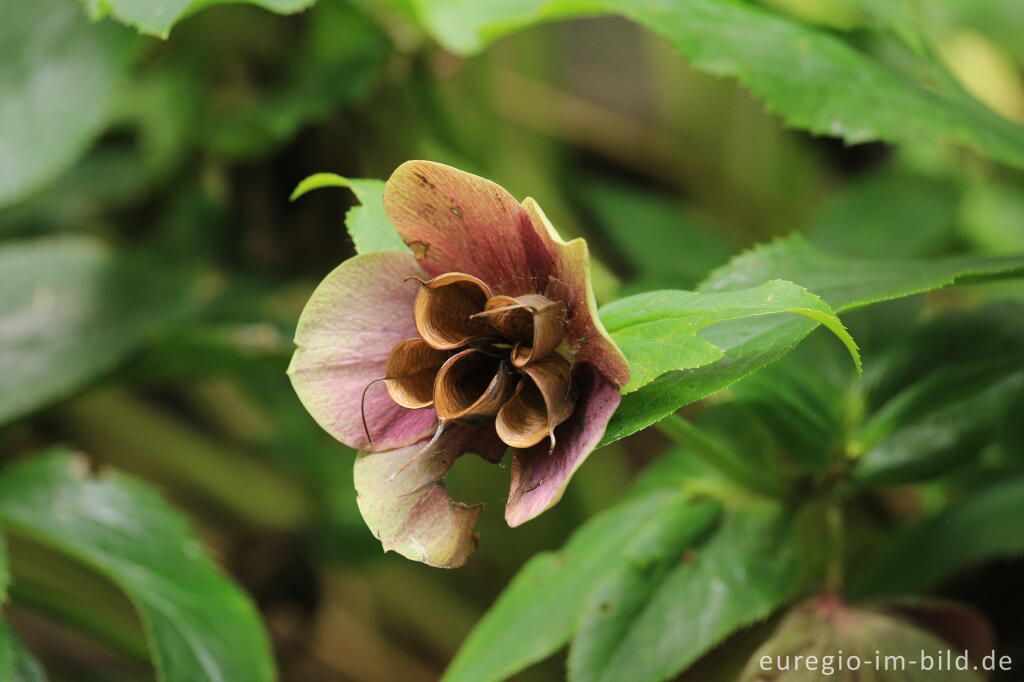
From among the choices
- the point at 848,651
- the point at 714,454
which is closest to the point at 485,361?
the point at 714,454

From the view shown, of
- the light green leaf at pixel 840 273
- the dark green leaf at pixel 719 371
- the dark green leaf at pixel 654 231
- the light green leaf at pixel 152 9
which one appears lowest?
the dark green leaf at pixel 654 231

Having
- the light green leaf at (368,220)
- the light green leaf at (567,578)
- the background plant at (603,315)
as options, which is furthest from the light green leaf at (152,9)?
the light green leaf at (567,578)

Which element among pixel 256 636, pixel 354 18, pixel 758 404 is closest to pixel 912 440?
pixel 758 404

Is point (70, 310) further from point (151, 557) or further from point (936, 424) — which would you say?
point (936, 424)

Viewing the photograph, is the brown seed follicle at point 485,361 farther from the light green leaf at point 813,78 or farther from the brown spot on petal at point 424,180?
the light green leaf at point 813,78

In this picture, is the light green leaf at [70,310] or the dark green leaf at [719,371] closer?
the dark green leaf at [719,371]

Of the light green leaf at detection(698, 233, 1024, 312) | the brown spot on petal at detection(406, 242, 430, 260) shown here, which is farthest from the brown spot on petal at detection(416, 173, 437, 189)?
the light green leaf at detection(698, 233, 1024, 312)
